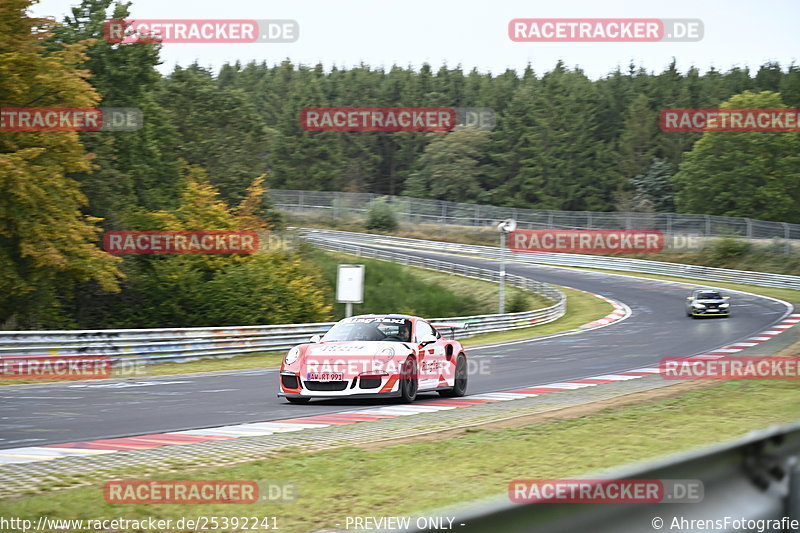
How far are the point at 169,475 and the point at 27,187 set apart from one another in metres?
23.1

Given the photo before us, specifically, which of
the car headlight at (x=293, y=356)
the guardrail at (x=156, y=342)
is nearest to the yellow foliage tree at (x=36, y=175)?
the guardrail at (x=156, y=342)

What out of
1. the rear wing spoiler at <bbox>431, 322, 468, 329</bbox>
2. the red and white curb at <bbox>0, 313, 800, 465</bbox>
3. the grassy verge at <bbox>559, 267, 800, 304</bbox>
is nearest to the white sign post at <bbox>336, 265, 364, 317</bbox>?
the rear wing spoiler at <bbox>431, 322, 468, 329</bbox>

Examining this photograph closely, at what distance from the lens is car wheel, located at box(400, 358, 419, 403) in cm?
1380

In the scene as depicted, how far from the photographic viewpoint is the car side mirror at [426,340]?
1469 centimetres

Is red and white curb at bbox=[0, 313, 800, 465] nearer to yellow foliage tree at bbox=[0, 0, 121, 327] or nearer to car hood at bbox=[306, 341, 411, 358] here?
car hood at bbox=[306, 341, 411, 358]

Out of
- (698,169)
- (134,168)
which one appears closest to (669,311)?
(134,168)

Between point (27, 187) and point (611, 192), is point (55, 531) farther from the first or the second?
point (611, 192)

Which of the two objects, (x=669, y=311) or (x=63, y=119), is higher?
(x=63, y=119)

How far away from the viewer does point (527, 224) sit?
7638cm

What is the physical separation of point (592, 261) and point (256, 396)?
5623 cm

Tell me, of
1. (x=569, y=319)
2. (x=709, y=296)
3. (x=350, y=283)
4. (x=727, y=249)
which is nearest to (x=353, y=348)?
(x=350, y=283)

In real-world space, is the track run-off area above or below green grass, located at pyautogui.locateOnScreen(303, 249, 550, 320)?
above

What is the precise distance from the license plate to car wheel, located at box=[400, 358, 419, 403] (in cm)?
91

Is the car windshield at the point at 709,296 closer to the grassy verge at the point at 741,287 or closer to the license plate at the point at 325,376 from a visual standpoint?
the grassy verge at the point at 741,287
